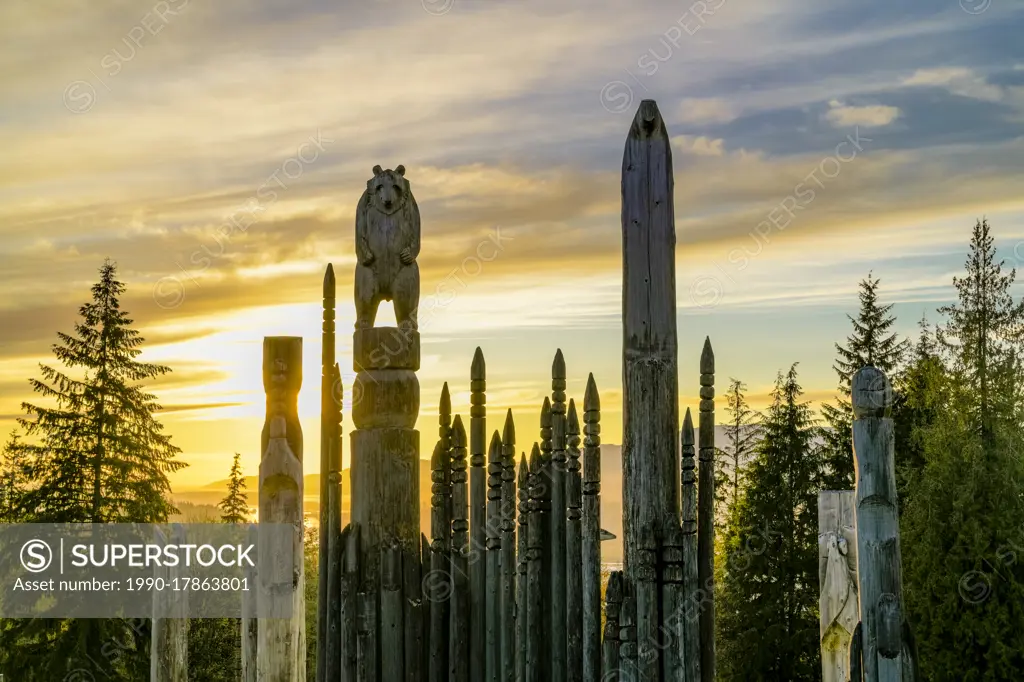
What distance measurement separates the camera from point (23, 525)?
2280 centimetres

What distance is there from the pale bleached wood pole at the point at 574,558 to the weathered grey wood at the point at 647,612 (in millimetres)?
424

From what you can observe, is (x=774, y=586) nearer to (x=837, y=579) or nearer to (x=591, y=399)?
(x=837, y=579)

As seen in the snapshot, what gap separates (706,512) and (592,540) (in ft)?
2.22

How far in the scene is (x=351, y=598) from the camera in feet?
26.0

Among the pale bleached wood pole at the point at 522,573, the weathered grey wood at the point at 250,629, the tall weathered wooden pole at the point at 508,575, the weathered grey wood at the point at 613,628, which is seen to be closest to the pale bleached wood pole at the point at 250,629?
the weathered grey wood at the point at 250,629

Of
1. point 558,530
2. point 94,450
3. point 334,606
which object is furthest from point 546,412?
point 94,450

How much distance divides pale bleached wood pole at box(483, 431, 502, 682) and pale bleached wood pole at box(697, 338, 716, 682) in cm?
135

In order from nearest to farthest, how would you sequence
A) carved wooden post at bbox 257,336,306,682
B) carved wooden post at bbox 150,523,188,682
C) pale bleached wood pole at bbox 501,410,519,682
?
pale bleached wood pole at bbox 501,410,519,682
carved wooden post at bbox 257,336,306,682
carved wooden post at bbox 150,523,188,682

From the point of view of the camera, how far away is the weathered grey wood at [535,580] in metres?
7.06

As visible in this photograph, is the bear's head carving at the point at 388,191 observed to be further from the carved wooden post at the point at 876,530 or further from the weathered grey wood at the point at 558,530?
the carved wooden post at the point at 876,530

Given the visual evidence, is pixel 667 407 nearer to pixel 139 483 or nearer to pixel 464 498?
pixel 464 498

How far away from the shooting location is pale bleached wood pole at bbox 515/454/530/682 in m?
7.10

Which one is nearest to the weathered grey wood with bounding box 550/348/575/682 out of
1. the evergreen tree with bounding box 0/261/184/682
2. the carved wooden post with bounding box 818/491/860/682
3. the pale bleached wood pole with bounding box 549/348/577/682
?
the pale bleached wood pole with bounding box 549/348/577/682

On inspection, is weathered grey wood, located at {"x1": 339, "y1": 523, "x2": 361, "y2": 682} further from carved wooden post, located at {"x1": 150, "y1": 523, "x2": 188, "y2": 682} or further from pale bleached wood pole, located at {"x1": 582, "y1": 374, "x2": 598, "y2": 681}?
carved wooden post, located at {"x1": 150, "y1": 523, "x2": 188, "y2": 682}
